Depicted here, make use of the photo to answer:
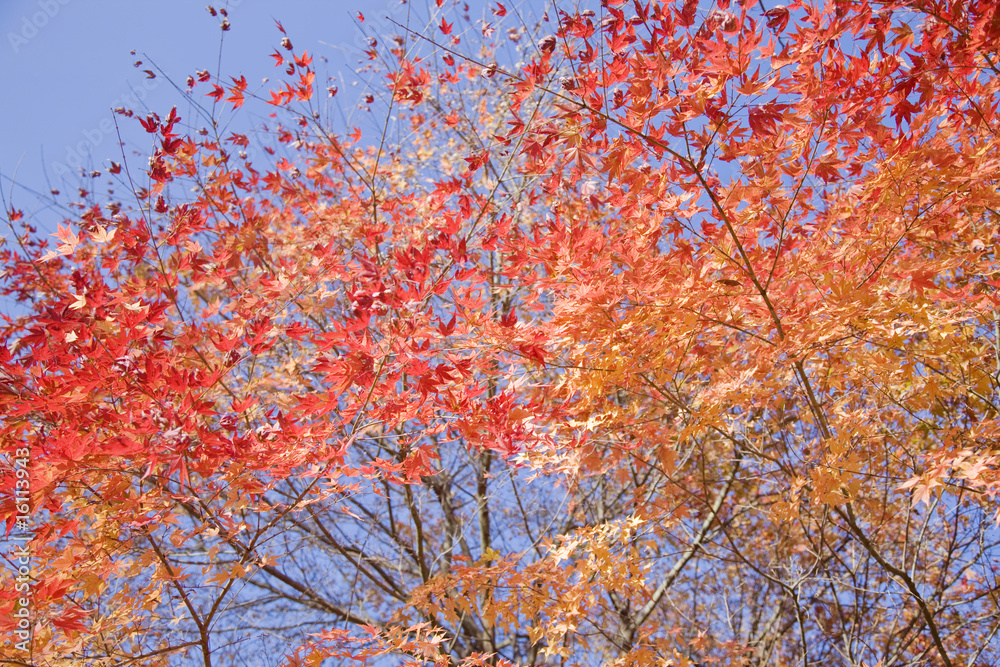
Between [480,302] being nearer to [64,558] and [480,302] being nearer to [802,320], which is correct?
[802,320]

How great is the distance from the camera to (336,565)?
603 cm

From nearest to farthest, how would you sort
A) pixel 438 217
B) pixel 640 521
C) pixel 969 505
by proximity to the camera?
pixel 640 521 < pixel 969 505 < pixel 438 217

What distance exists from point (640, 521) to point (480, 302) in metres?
1.57

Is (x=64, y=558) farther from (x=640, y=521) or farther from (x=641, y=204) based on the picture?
(x=641, y=204)

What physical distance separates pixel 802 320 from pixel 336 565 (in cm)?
509

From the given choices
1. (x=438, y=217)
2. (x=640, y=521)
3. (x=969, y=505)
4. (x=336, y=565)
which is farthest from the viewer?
(x=336, y=565)

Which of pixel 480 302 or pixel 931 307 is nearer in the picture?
pixel 480 302

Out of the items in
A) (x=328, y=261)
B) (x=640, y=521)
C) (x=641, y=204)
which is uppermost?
(x=328, y=261)

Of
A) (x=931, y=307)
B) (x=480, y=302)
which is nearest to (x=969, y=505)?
(x=931, y=307)

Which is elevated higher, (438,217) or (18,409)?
(438,217)

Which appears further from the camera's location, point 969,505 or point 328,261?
point 969,505

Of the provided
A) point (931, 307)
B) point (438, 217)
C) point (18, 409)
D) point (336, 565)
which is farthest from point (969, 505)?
point (18, 409)

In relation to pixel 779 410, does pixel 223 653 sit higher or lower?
lower

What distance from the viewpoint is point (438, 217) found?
5.46 meters
